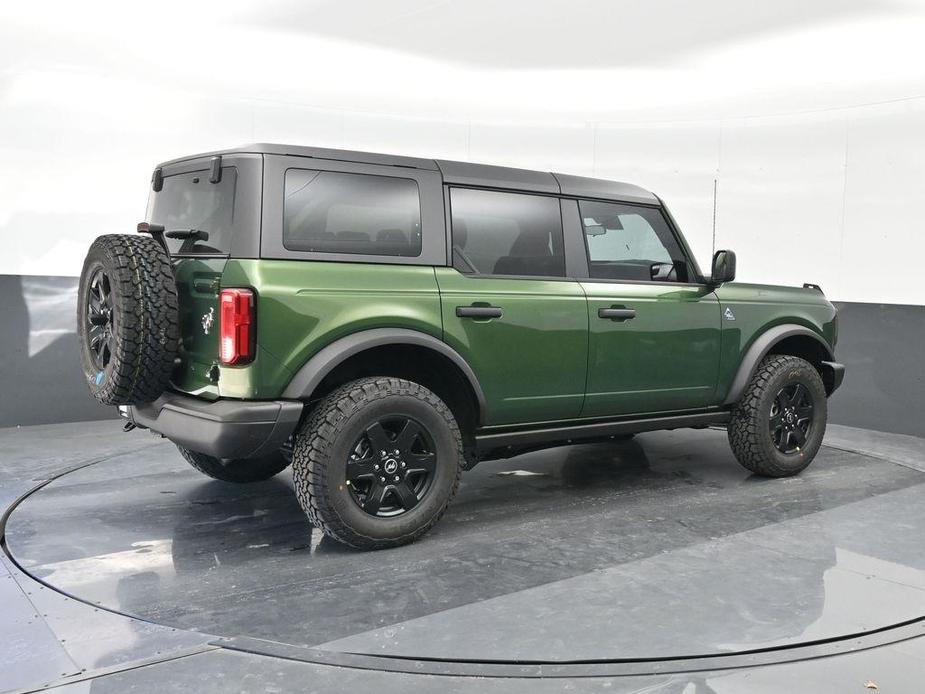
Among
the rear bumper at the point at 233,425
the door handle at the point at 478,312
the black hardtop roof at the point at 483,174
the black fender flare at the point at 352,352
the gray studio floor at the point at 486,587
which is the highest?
the black hardtop roof at the point at 483,174

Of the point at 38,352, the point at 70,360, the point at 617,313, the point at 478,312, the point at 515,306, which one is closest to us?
→ the point at 478,312

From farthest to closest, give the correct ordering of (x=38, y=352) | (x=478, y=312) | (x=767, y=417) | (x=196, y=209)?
(x=38, y=352)
(x=767, y=417)
(x=478, y=312)
(x=196, y=209)

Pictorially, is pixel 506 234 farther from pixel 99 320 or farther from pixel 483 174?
pixel 99 320

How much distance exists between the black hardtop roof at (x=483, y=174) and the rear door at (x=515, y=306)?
0.21ft

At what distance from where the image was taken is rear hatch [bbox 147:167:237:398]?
11.8 ft

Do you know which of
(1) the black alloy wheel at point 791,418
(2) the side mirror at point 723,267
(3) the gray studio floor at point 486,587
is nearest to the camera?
(3) the gray studio floor at point 486,587

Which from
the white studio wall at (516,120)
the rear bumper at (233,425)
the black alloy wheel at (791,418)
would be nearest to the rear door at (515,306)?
the rear bumper at (233,425)

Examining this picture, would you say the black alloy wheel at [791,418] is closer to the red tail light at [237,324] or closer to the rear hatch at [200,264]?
the red tail light at [237,324]

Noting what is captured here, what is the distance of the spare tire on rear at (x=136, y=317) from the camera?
140 inches

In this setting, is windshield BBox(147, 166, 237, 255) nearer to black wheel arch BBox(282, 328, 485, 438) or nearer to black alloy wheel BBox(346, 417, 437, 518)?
black wheel arch BBox(282, 328, 485, 438)

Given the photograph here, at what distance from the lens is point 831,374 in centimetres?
566

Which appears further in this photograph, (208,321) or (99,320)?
(99,320)

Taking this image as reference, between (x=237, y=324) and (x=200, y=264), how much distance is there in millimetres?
435

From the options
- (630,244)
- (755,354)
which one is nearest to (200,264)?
(630,244)
